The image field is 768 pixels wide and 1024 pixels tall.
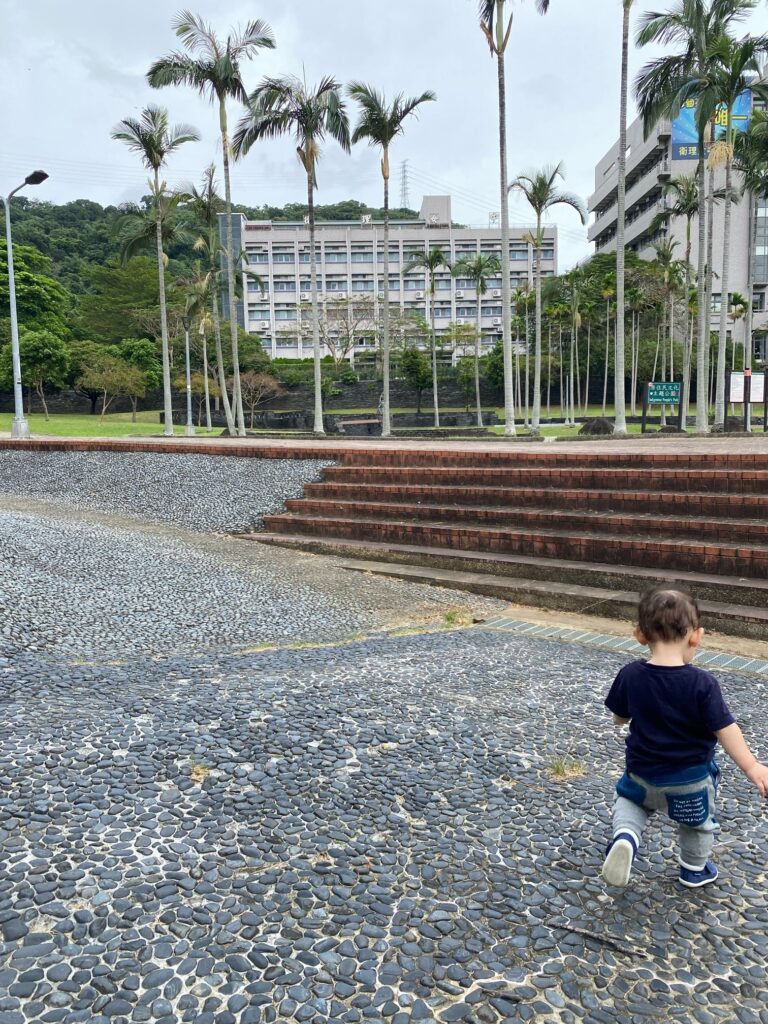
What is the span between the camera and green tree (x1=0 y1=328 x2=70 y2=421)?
113ft

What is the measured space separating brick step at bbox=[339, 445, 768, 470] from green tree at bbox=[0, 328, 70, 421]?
28.2m

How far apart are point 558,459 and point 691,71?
14.8 m

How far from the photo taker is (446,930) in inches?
84.9

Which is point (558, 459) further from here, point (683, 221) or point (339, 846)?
point (683, 221)

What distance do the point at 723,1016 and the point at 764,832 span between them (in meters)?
0.98

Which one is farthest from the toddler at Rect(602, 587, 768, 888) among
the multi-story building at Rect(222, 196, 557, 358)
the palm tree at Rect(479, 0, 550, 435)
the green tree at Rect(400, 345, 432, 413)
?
the multi-story building at Rect(222, 196, 557, 358)

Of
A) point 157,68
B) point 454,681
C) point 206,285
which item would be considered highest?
point 157,68

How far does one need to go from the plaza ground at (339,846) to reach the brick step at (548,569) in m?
1.58

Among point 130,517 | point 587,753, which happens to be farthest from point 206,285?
point 587,753

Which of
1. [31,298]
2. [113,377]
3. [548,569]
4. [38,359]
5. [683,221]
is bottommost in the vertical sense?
[548,569]

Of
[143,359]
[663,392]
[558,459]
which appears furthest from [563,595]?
[143,359]

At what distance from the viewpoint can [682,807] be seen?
2.28m

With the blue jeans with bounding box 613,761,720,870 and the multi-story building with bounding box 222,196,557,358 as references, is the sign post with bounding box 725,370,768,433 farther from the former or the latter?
the multi-story building with bounding box 222,196,557,358

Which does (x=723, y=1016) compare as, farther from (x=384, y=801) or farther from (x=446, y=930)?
(x=384, y=801)
